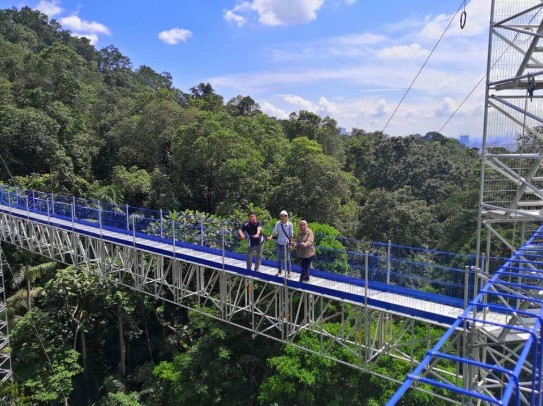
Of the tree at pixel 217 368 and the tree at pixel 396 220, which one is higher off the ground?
the tree at pixel 396 220

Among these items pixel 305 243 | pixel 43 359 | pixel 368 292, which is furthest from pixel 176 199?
pixel 368 292

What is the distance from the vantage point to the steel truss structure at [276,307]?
9070mm

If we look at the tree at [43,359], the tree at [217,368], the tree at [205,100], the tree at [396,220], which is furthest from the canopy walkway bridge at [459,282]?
the tree at [205,100]

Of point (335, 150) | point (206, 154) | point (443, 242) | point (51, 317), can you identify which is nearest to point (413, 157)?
point (335, 150)

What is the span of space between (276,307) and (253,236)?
1.85 meters

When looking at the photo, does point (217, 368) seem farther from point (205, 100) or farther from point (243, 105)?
point (243, 105)

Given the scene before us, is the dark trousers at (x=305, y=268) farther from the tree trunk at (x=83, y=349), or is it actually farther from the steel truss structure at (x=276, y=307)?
the tree trunk at (x=83, y=349)

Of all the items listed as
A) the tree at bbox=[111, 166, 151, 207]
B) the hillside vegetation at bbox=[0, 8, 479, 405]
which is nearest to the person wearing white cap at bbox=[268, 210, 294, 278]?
the hillside vegetation at bbox=[0, 8, 479, 405]

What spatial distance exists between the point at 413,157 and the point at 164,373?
26030 millimetres

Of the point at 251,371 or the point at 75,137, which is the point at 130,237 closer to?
the point at 251,371

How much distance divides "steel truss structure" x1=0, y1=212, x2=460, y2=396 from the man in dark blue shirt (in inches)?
17.1

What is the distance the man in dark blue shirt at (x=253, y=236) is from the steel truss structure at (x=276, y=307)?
436mm

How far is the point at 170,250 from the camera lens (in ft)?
38.7

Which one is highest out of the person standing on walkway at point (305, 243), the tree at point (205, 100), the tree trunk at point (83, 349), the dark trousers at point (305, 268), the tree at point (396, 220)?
the tree at point (205, 100)
